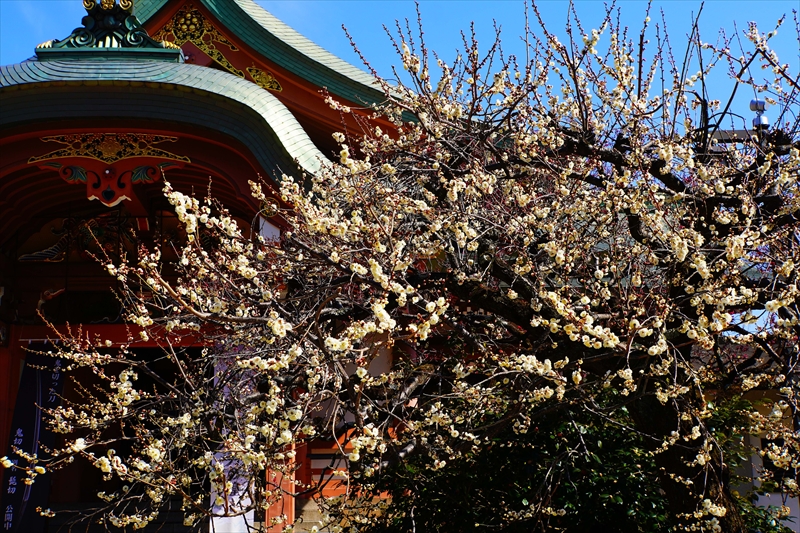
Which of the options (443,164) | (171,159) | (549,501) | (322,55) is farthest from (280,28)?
(549,501)

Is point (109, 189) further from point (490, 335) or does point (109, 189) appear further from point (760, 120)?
point (760, 120)

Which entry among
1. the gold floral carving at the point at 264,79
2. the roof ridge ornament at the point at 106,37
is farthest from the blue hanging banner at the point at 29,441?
the gold floral carving at the point at 264,79

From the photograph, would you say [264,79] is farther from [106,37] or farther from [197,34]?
[106,37]

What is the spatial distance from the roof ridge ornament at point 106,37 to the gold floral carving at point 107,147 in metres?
0.85

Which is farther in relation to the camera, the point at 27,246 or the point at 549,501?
the point at 27,246

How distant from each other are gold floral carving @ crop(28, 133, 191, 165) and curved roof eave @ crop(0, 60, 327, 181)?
1.52ft

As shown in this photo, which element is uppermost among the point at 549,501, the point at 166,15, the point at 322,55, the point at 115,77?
the point at 166,15

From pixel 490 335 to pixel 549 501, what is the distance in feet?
5.06

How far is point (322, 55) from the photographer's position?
32.1 ft

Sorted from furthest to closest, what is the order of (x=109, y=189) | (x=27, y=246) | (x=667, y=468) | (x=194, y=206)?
(x=27, y=246) → (x=109, y=189) → (x=667, y=468) → (x=194, y=206)

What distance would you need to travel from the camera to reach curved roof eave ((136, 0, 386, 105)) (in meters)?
9.29

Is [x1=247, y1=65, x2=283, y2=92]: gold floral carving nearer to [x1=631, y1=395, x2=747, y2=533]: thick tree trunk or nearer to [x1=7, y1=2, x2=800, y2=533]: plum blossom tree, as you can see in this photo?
[x1=7, y1=2, x2=800, y2=533]: plum blossom tree

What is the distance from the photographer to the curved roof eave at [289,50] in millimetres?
9289

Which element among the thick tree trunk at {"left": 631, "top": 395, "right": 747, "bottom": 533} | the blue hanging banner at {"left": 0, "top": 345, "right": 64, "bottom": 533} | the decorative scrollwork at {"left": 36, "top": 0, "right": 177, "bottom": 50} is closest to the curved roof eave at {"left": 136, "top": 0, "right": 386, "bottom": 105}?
the decorative scrollwork at {"left": 36, "top": 0, "right": 177, "bottom": 50}
